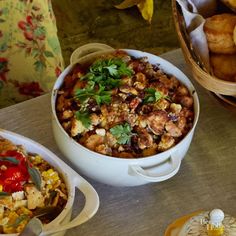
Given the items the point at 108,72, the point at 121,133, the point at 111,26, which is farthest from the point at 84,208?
the point at 111,26

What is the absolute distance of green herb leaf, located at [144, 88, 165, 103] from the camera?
0.93 m

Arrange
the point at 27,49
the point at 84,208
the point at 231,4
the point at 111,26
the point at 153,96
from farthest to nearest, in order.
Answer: the point at 111,26
the point at 27,49
the point at 231,4
the point at 153,96
the point at 84,208

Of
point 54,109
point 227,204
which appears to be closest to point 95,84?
point 54,109

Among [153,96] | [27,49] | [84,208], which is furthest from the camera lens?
[27,49]

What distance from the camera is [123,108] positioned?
2.99 feet

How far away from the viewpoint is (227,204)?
967mm

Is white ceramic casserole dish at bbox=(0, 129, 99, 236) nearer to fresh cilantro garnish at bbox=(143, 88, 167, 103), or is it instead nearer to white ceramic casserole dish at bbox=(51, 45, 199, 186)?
white ceramic casserole dish at bbox=(51, 45, 199, 186)

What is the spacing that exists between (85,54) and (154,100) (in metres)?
0.20

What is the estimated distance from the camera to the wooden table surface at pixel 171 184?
0.94 m

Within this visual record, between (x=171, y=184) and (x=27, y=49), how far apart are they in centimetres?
58

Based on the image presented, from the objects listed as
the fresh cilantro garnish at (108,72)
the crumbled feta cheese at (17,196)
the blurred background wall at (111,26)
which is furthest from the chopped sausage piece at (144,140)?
the blurred background wall at (111,26)

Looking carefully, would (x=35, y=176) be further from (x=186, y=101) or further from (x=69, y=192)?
(x=186, y=101)

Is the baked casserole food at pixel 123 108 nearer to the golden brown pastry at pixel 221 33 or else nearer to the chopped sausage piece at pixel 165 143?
Result: the chopped sausage piece at pixel 165 143

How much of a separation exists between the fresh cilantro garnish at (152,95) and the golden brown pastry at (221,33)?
0.53 ft
